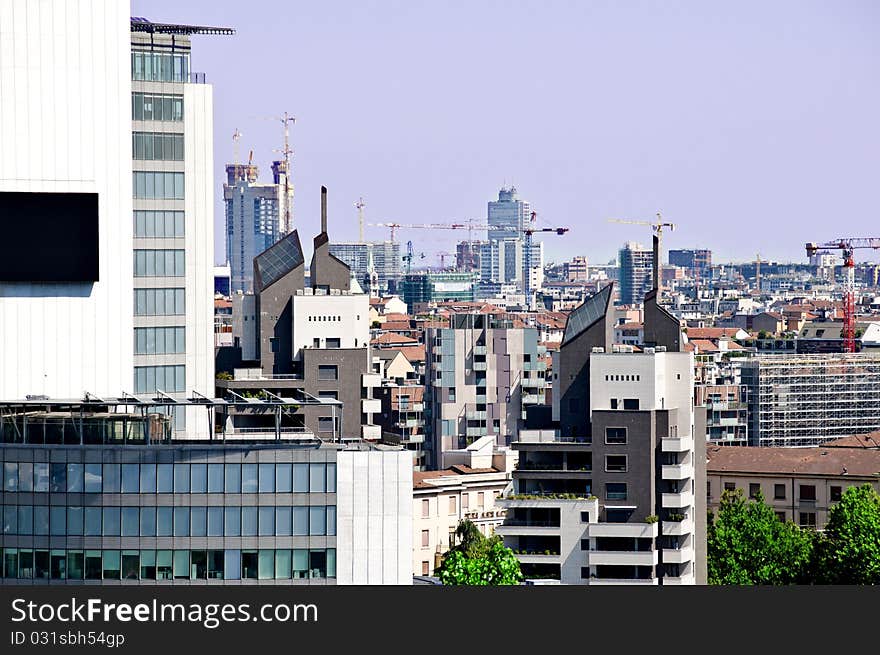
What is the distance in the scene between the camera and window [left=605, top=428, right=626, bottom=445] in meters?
82.0

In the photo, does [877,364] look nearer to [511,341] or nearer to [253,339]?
[511,341]

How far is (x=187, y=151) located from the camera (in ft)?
198

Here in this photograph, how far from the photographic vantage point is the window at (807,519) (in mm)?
109438

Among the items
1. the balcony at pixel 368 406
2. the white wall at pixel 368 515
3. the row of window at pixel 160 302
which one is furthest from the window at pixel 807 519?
the white wall at pixel 368 515

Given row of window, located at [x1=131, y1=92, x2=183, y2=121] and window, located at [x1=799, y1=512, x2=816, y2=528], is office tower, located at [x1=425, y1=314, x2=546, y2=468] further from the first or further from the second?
row of window, located at [x1=131, y1=92, x2=183, y2=121]

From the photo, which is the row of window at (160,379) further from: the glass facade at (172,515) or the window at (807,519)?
the window at (807,519)

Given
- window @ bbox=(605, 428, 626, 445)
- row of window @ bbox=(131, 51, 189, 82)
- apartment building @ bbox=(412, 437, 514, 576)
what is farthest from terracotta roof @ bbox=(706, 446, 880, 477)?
row of window @ bbox=(131, 51, 189, 82)

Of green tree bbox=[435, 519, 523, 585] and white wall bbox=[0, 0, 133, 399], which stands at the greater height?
white wall bbox=[0, 0, 133, 399]

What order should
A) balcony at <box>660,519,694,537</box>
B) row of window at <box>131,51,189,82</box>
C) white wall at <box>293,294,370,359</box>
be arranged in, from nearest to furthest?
row of window at <box>131,51,189,82</box> → balcony at <box>660,519,694,537</box> → white wall at <box>293,294,370,359</box>

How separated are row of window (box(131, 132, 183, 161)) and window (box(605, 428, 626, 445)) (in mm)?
26939

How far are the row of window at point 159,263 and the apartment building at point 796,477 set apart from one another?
174 feet

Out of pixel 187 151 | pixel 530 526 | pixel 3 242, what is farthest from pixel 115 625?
pixel 530 526

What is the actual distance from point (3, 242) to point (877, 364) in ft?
468

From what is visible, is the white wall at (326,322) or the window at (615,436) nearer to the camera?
the window at (615,436)
